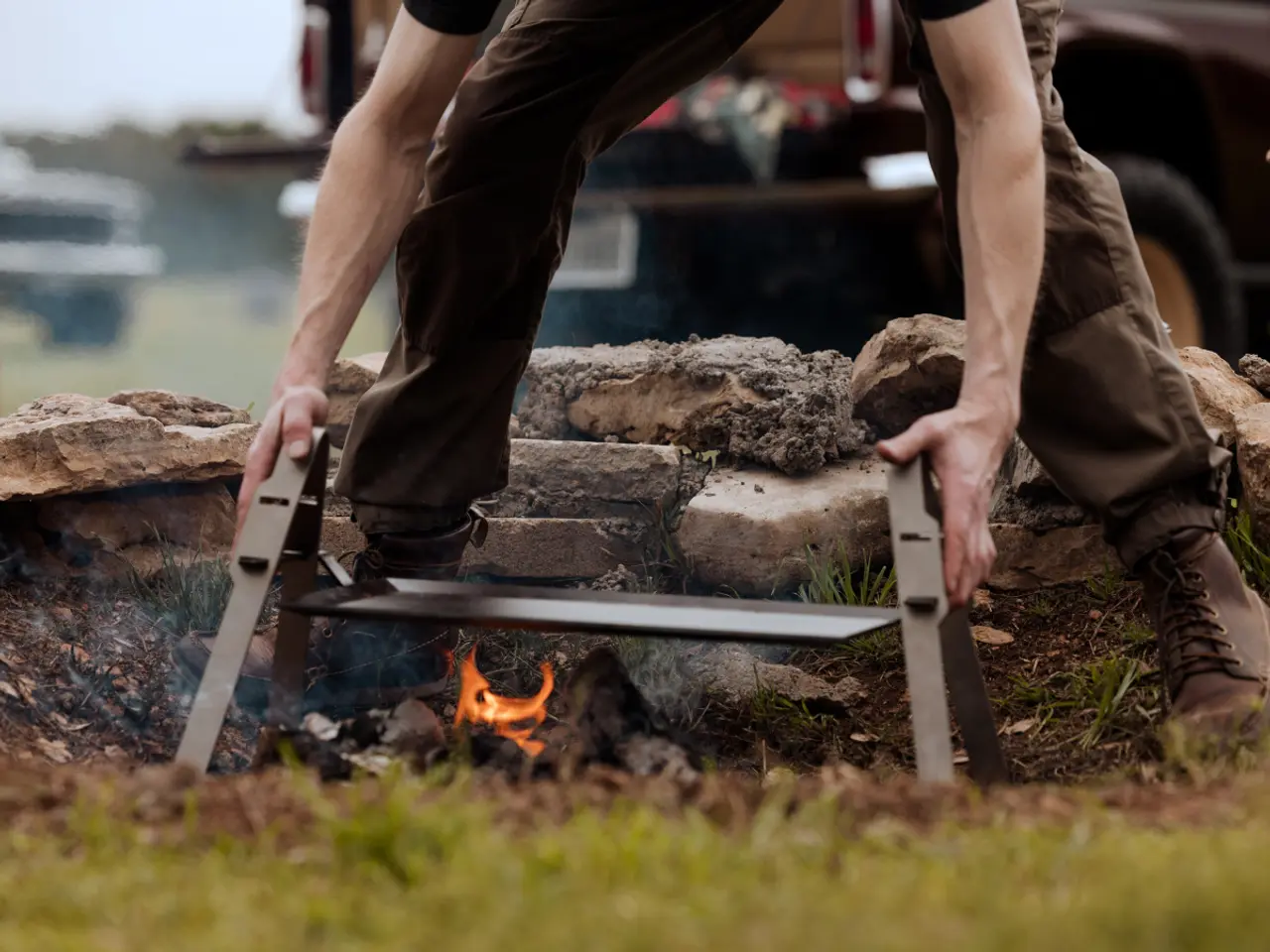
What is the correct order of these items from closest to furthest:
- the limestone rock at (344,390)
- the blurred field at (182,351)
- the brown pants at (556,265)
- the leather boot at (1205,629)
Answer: the leather boot at (1205,629), the brown pants at (556,265), the limestone rock at (344,390), the blurred field at (182,351)

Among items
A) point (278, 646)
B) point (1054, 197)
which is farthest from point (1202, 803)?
point (278, 646)

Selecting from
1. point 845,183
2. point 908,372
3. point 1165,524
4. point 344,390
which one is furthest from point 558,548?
point 845,183

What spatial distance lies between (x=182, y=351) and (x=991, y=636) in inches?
370

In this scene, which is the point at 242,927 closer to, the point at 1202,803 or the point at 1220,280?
the point at 1202,803

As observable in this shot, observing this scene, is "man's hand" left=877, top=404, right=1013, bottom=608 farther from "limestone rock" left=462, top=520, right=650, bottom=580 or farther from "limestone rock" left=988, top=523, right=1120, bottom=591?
"limestone rock" left=462, top=520, right=650, bottom=580

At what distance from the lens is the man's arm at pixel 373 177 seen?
2.15 m

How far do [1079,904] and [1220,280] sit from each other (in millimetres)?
3837

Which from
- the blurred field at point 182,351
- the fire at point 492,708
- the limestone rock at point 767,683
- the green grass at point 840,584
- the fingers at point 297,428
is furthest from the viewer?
the blurred field at point 182,351

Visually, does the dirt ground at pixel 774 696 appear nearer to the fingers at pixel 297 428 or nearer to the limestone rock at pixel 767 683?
the limestone rock at pixel 767 683

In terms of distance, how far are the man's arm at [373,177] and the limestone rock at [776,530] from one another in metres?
1.08

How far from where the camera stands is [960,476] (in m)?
1.89

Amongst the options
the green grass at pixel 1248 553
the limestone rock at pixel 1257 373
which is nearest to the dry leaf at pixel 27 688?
the green grass at pixel 1248 553

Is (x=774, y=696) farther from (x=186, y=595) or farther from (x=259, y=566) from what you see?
(x=186, y=595)

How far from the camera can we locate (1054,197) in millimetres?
2312
